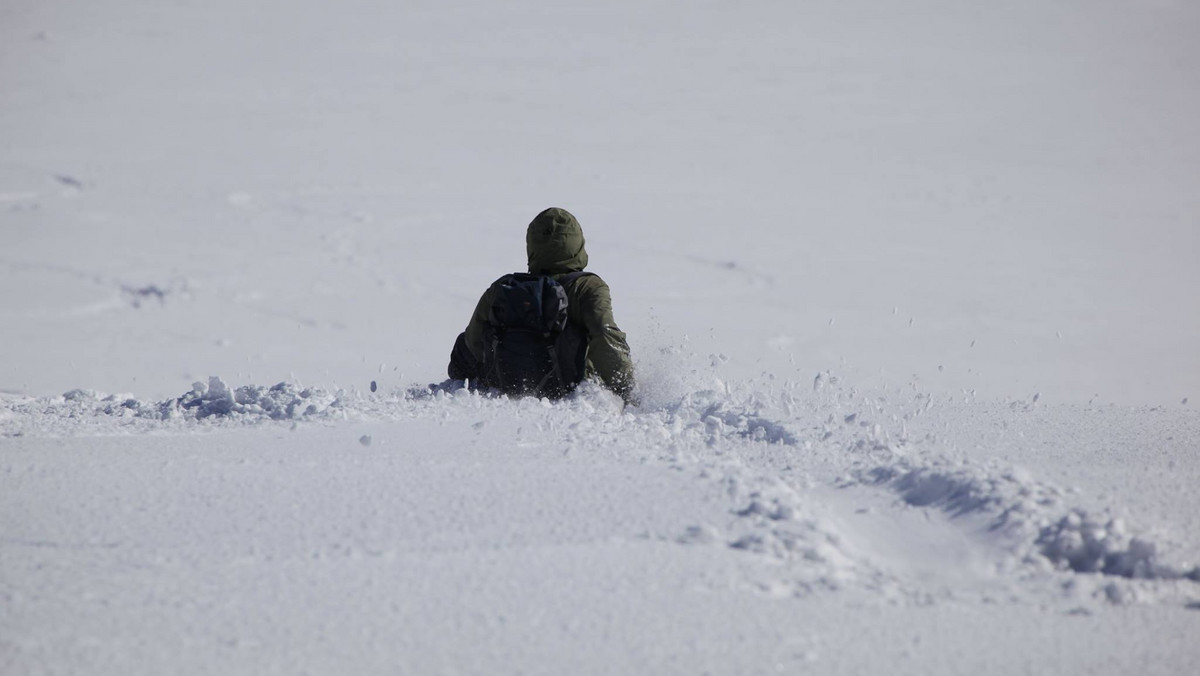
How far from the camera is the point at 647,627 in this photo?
2453 millimetres

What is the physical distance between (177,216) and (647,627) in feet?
35.7

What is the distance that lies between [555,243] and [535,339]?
0.50m

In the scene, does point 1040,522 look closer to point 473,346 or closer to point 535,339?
point 535,339

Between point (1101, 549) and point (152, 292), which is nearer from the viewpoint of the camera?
point (1101, 549)

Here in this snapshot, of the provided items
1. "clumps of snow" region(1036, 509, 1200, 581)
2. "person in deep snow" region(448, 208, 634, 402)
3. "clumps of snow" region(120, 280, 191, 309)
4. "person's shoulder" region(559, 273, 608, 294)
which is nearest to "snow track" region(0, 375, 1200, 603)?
"clumps of snow" region(1036, 509, 1200, 581)

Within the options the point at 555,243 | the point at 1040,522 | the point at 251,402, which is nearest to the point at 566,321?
the point at 555,243

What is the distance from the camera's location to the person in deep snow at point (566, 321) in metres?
5.09

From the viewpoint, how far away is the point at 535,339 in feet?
17.1

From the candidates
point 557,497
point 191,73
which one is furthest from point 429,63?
point 557,497

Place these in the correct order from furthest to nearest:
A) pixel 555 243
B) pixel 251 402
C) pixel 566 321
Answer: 1. pixel 555 243
2. pixel 566 321
3. pixel 251 402

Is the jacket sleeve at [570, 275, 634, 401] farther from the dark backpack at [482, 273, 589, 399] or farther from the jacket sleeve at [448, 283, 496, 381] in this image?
the jacket sleeve at [448, 283, 496, 381]

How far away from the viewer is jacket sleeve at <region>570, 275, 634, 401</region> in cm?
507

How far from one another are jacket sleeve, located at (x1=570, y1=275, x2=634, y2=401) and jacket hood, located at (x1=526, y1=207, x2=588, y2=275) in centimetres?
21

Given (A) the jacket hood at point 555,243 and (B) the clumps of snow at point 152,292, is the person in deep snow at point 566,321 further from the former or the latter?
(B) the clumps of snow at point 152,292
